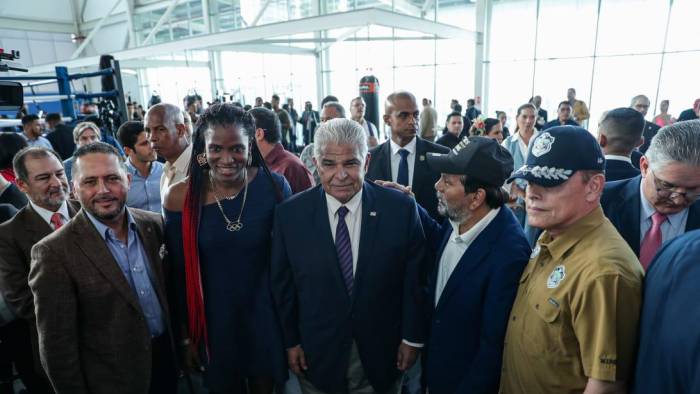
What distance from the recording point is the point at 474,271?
1.58 m

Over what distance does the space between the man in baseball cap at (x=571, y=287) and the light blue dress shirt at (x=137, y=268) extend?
1602mm

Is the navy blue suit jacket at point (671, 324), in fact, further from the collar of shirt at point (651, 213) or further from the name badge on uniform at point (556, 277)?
the collar of shirt at point (651, 213)

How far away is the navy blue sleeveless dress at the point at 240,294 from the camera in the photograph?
6.02 ft

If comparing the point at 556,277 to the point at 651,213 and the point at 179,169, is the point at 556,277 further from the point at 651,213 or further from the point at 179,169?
the point at 179,169

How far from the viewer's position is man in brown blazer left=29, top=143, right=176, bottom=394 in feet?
5.18

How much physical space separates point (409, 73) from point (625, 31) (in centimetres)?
653

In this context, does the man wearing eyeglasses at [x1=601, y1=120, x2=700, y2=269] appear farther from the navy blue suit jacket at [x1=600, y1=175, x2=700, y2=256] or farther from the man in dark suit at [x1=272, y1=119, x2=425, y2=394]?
the man in dark suit at [x1=272, y1=119, x2=425, y2=394]

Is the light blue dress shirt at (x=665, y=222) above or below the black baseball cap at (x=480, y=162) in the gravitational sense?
below

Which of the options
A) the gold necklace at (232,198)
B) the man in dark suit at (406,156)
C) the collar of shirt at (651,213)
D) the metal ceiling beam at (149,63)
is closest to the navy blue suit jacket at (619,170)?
the collar of shirt at (651,213)

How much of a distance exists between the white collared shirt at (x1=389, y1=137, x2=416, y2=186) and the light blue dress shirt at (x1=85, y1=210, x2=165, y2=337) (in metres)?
Result: 1.88

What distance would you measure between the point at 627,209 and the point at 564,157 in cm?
84

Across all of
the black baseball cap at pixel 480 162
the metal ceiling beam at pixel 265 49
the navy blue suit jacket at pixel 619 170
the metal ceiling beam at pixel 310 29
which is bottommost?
the navy blue suit jacket at pixel 619 170

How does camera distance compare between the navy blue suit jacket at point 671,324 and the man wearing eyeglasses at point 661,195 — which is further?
the man wearing eyeglasses at point 661,195

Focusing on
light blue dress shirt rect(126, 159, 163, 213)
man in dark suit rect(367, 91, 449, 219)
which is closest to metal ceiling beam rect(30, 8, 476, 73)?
man in dark suit rect(367, 91, 449, 219)
